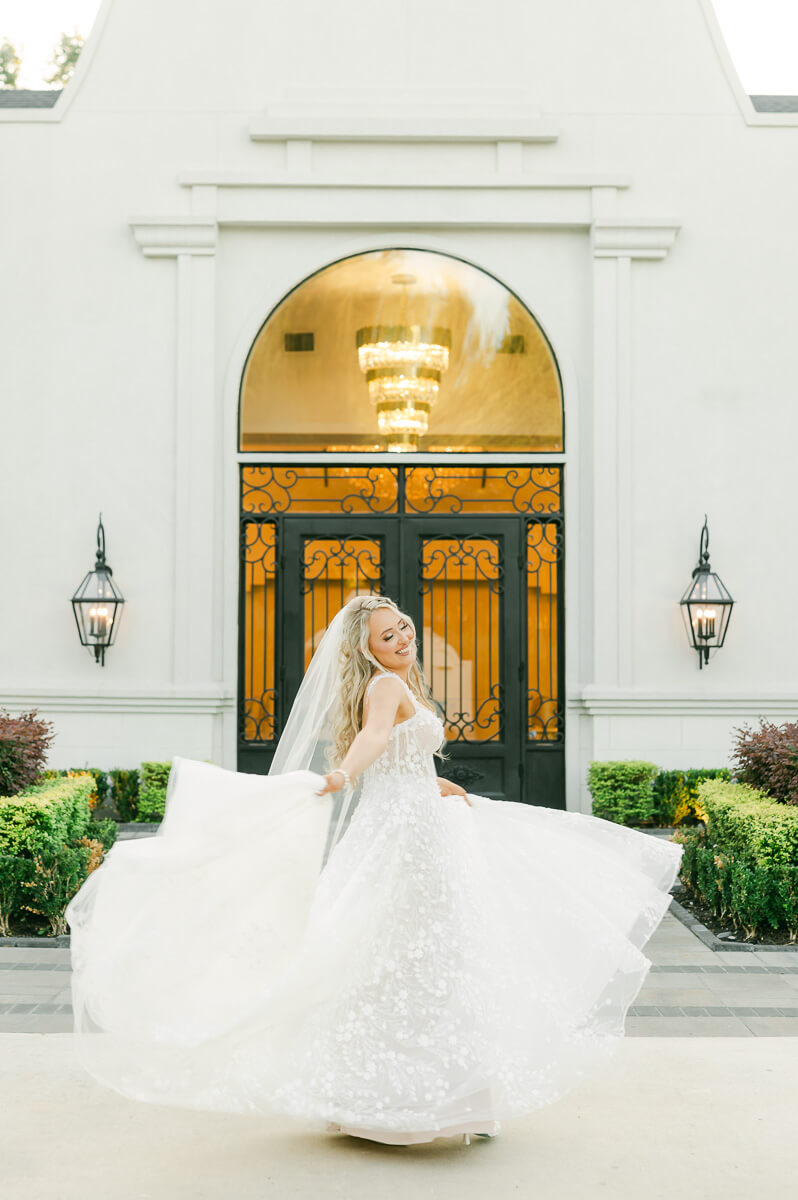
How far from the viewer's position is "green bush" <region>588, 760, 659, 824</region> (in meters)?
11.0

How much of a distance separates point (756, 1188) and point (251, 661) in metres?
8.46

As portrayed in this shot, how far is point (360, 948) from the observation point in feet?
13.3

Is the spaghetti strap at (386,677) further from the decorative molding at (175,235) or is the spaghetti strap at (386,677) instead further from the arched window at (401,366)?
the decorative molding at (175,235)

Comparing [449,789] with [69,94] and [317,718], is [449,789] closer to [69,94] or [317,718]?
[317,718]

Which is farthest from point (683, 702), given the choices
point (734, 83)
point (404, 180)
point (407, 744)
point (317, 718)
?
point (407, 744)

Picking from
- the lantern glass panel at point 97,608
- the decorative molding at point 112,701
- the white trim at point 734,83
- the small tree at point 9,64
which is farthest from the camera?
the small tree at point 9,64

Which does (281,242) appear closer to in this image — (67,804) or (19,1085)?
(67,804)

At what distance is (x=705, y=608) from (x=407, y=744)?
753 cm

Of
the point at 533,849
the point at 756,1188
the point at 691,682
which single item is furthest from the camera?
the point at 691,682

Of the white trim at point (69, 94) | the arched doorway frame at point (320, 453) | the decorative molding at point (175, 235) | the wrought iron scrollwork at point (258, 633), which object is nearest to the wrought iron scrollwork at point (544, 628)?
the arched doorway frame at point (320, 453)

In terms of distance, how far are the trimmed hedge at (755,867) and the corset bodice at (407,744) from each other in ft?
12.0

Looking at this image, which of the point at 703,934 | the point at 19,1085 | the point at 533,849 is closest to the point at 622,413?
the point at 703,934

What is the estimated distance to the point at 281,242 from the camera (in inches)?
468

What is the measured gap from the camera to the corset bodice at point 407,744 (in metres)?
4.38
